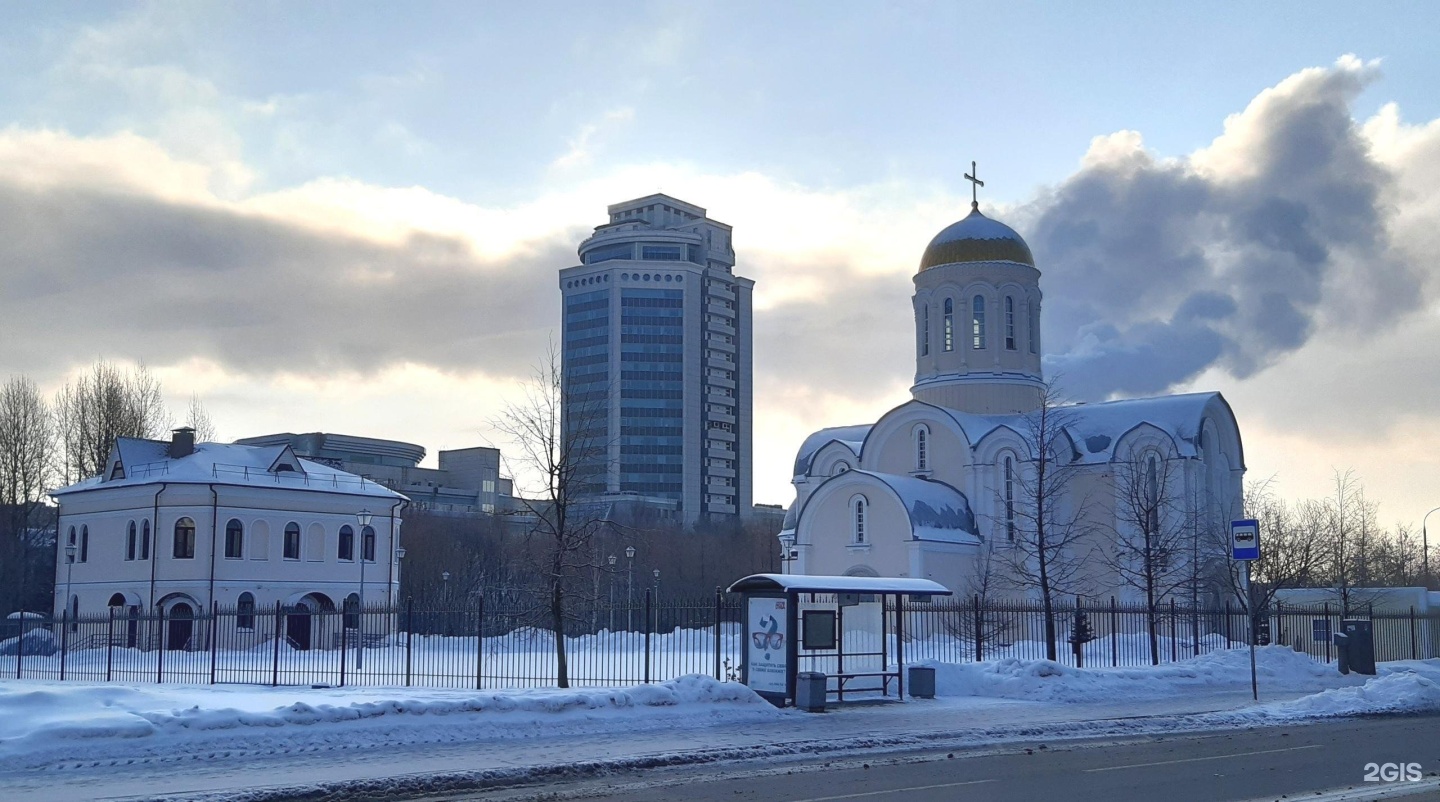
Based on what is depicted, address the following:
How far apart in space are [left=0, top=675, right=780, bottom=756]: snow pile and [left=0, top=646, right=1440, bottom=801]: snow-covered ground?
0.09 feet

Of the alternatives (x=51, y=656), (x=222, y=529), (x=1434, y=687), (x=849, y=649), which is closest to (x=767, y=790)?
(x=849, y=649)

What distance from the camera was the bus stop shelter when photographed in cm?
2219

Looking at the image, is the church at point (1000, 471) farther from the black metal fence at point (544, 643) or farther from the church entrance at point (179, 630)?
the church entrance at point (179, 630)

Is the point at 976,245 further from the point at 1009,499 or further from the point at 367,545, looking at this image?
the point at 367,545

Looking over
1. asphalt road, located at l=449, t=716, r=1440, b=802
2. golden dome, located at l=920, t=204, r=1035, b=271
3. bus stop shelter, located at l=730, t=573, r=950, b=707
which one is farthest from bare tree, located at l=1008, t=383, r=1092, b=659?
asphalt road, located at l=449, t=716, r=1440, b=802

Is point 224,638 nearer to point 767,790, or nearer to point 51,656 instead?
point 51,656

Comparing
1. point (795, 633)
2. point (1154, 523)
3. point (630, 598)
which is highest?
point (1154, 523)

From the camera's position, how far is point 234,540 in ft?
163

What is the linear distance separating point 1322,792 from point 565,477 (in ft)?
57.3

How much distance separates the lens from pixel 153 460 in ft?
168

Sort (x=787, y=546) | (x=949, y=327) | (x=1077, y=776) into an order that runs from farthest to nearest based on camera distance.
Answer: (x=949, y=327) → (x=787, y=546) → (x=1077, y=776)

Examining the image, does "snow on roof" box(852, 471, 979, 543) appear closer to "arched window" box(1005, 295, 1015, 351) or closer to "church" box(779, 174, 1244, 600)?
"church" box(779, 174, 1244, 600)

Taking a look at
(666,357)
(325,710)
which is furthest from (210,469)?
(666,357)

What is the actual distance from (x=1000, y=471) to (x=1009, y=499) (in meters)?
1.23
